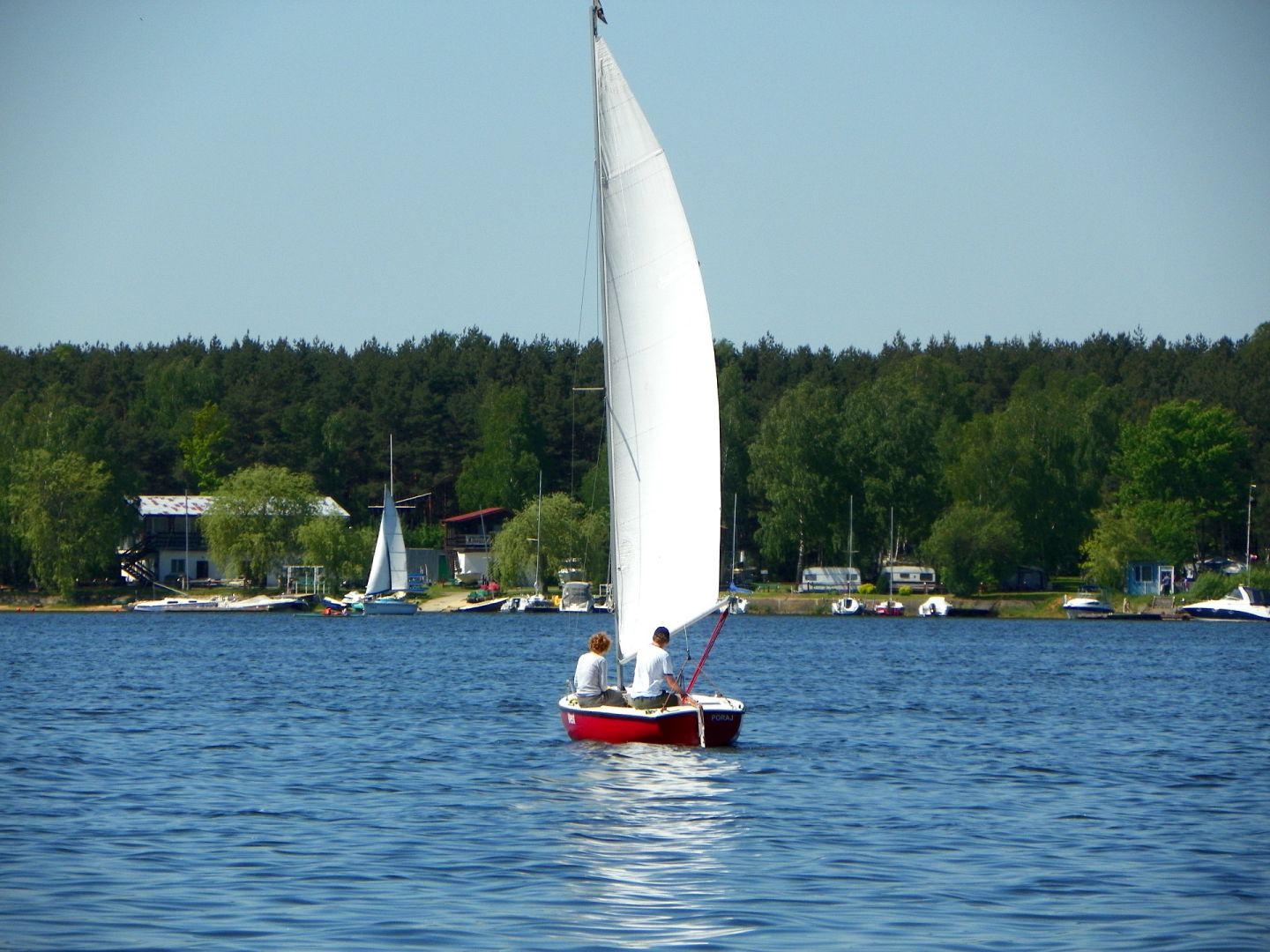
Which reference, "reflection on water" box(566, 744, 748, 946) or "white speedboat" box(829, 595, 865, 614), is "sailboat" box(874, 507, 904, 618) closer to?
"white speedboat" box(829, 595, 865, 614)

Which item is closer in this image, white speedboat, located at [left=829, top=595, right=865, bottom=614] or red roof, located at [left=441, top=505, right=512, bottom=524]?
white speedboat, located at [left=829, top=595, right=865, bottom=614]

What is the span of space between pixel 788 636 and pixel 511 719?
4594cm

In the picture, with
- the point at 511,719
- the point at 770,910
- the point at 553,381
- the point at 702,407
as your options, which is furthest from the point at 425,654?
the point at 553,381

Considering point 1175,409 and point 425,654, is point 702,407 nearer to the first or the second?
point 425,654

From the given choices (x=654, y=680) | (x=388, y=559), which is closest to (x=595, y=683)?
(x=654, y=680)

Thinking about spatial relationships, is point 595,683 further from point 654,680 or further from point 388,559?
point 388,559

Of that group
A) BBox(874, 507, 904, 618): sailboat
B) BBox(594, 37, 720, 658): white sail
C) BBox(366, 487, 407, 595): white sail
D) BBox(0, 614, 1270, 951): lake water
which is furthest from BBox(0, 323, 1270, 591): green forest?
BBox(594, 37, 720, 658): white sail

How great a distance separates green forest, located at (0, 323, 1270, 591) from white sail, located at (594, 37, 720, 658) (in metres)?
60.3

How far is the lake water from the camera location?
46.3ft

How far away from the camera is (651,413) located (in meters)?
25.2

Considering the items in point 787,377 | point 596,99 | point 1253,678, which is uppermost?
point 787,377

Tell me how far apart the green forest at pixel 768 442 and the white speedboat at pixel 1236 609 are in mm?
5256

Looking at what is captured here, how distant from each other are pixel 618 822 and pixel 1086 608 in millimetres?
82923

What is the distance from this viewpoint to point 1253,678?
50.2 m
